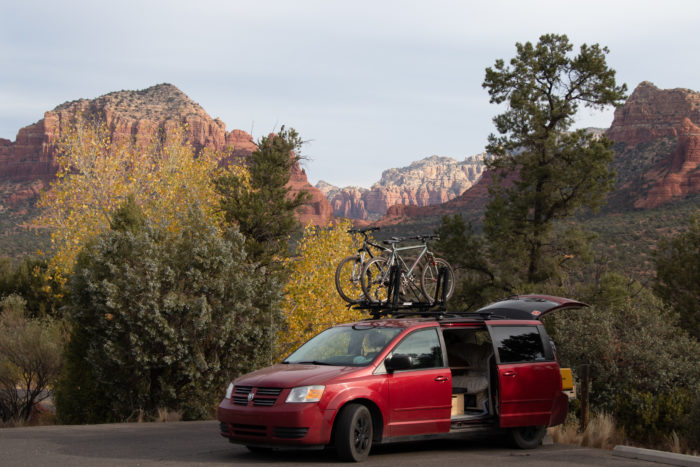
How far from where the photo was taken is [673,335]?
51.9 ft

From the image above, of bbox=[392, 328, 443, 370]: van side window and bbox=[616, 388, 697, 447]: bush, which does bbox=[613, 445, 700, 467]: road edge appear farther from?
bbox=[616, 388, 697, 447]: bush

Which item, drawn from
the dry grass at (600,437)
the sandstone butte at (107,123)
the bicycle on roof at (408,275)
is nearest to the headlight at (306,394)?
the bicycle on roof at (408,275)

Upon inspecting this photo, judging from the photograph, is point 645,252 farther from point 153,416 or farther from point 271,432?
point 271,432

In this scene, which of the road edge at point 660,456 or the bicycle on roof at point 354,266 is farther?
the bicycle on roof at point 354,266

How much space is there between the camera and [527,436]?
10.0 metres

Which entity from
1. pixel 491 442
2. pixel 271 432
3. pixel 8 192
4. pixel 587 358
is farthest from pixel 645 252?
pixel 8 192

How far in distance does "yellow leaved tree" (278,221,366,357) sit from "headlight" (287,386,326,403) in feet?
50.6

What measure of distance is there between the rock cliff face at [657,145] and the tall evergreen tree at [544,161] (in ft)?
186

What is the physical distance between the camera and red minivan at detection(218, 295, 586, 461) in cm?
770

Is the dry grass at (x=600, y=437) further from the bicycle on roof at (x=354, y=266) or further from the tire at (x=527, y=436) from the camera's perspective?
the bicycle on roof at (x=354, y=266)

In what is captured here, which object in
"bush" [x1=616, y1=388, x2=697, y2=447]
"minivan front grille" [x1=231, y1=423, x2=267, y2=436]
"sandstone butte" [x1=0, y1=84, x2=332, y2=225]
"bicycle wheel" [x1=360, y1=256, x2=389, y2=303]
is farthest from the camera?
"sandstone butte" [x1=0, y1=84, x2=332, y2=225]

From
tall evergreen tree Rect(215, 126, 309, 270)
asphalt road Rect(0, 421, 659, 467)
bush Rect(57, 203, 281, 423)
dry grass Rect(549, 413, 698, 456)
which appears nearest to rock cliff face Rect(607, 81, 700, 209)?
tall evergreen tree Rect(215, 126, 309, 270)

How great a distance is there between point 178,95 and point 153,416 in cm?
11996

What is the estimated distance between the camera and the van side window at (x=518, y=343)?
9734 millimetres
